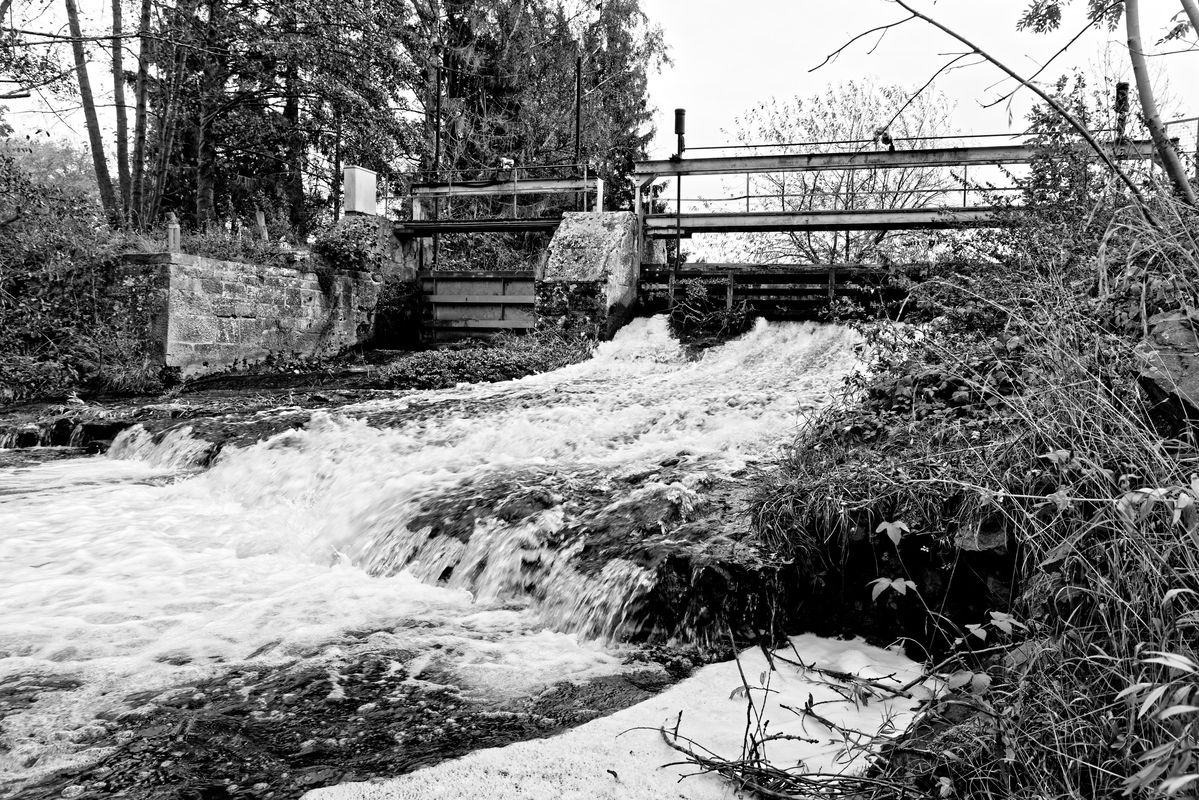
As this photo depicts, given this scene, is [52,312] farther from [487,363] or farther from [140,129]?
[140,129]

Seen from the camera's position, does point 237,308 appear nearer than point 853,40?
No

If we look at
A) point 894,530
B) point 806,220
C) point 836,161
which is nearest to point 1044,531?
point 894,530

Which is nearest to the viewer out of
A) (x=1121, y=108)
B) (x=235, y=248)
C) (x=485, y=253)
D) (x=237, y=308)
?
(x=1121, y=108)

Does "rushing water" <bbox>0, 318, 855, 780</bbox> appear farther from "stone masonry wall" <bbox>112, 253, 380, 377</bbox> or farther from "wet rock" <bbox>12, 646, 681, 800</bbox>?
"stone masonry wall" <bbox>112, 253, 380, 377</bbox>

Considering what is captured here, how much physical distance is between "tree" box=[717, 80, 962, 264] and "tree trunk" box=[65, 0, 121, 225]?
1251cm

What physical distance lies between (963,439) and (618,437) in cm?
314

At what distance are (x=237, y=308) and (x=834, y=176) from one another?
11.5 metres

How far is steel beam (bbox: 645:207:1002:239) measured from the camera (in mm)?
10344

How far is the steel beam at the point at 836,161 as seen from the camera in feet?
34.5

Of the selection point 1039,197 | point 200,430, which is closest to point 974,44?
point 1039,197

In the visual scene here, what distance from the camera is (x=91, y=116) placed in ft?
50.7

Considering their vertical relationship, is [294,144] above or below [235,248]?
above

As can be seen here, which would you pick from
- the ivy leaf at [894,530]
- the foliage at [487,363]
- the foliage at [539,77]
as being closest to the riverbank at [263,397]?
the foliage at [487,363]

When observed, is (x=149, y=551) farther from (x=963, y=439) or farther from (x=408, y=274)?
(x=408, y=274)
